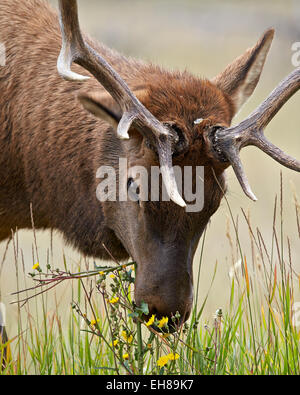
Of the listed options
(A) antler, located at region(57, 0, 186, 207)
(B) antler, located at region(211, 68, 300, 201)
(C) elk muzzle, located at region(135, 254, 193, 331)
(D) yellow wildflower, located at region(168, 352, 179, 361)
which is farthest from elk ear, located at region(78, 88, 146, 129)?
(D) yellow wildflower, located at region(168, 352, 179, 361)

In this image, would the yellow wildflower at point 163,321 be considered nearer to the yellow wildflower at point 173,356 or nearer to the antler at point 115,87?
the yellow wildflower at point 173,356

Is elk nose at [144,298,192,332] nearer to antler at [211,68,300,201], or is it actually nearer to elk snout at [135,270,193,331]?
elk snout at [135,270,193,331]

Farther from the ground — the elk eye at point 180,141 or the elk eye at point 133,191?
the elk eye at point 180,141

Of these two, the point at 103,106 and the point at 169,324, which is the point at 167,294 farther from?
the point at 103,106

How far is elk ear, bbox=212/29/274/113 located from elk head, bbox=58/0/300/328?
49cm

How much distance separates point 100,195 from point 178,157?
66cm

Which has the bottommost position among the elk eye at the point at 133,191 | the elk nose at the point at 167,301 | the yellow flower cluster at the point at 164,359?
the yellow flower cluster at the point at 164,359

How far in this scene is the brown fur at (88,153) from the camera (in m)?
4.06

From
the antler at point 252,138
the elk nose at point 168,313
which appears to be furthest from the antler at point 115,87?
the elk nose at point 168,313

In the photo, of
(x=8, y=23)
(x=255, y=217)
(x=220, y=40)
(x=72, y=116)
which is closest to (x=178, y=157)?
(x=72, y=116)
